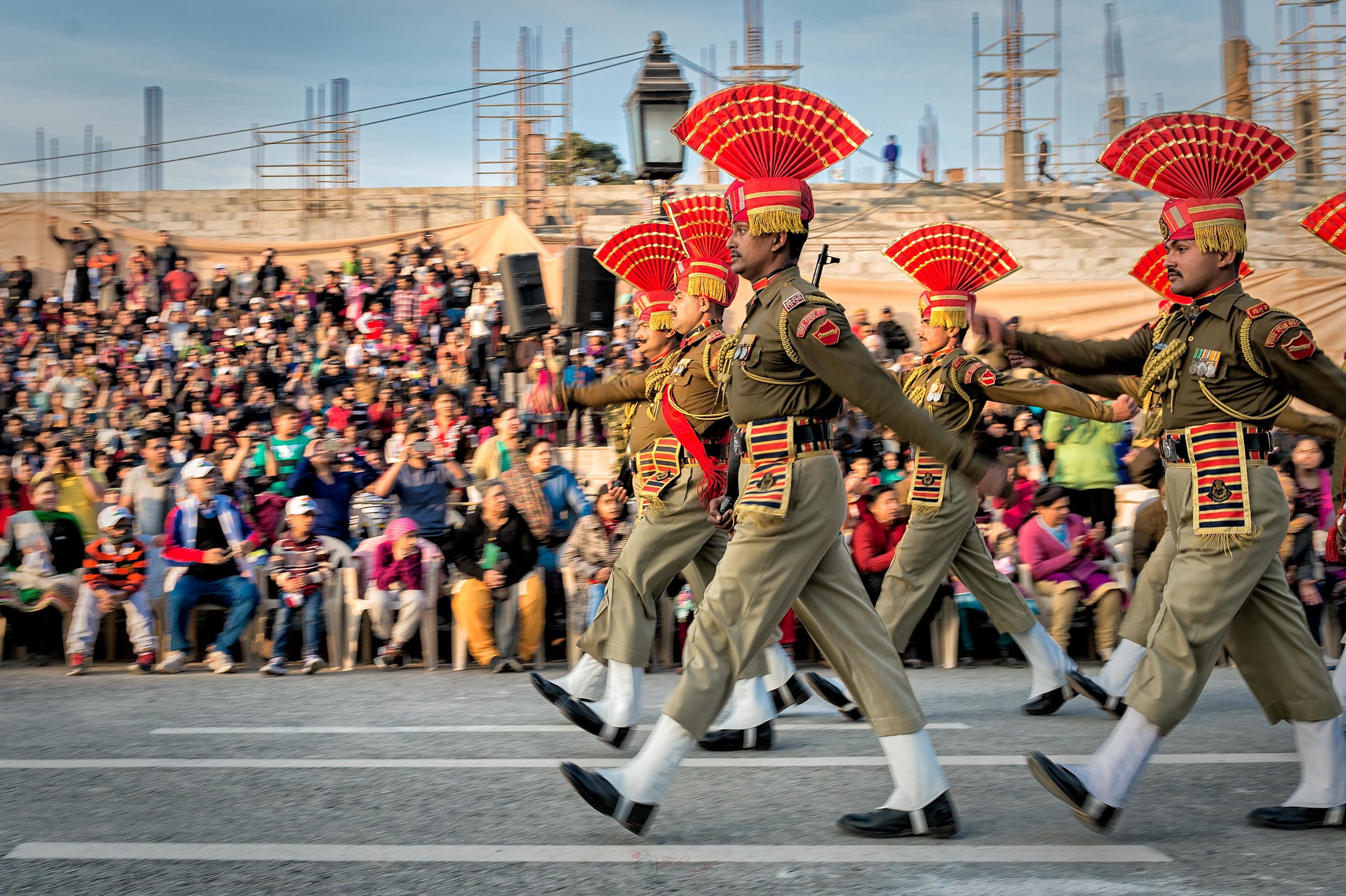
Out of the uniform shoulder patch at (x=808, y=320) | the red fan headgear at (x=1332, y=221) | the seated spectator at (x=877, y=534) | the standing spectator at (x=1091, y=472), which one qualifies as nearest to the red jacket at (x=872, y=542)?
the seated spectator at (x=877, y=534)

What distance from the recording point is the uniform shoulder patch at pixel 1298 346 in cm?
459

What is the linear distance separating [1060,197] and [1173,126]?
19.7 m

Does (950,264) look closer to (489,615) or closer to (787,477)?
(787,477)

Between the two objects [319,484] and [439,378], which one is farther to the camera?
[439,378]

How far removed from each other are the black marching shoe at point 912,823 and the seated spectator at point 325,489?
20.5ft

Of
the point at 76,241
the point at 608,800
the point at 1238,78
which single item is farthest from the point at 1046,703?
the point at 1238,78

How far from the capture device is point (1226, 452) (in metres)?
4.70

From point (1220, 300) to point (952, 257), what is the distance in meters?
2.30

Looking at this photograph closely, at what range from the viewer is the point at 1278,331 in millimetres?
4602

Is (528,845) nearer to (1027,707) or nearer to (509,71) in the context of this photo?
(1027,707)

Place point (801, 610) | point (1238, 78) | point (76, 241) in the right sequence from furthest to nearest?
1. point (1238, 78)
2. point (76, 241)
3. point (801, 610)

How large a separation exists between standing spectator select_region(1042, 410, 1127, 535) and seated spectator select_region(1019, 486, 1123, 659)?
1.96 meters

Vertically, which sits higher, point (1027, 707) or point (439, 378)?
point (439, 378)

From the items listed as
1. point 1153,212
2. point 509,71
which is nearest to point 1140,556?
point 1153,212
